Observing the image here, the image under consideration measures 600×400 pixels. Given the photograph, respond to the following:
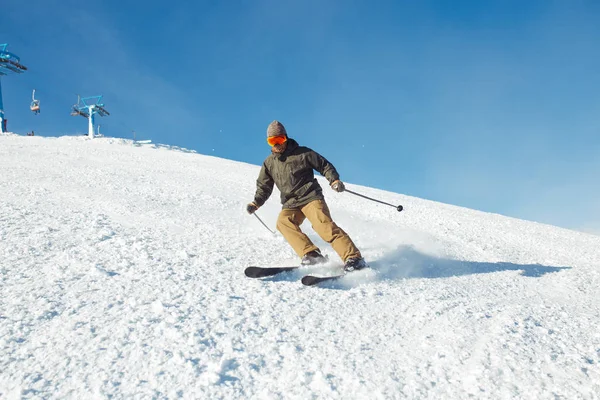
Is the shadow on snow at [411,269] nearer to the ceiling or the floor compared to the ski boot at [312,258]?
nearer to the floor

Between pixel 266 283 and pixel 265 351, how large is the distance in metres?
1.12

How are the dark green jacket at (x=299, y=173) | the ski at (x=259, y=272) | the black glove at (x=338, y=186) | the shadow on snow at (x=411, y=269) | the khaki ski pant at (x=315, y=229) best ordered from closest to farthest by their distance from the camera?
the ski at (x=259, y=272)
the shadow on snow at (x=411, y=269)
the khaki ski pant at (x=315, y=229)
the black glove at (x=338, y=186)
the dark green jacket at (x=299, y=173)

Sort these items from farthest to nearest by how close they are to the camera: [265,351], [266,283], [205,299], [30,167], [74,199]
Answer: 1. [30,167]
2. [74,199]
3. [266,283]
4. [205,299]
5. [265,351]

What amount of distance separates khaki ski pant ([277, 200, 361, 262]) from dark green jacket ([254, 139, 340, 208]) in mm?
102

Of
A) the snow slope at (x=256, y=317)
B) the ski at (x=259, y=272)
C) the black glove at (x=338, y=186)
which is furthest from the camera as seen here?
the black glove at (x=338, y=186)

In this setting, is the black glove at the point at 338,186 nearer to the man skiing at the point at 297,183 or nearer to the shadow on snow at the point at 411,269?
the man skiing at the point at 297,183

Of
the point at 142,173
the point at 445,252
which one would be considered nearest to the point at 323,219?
the point at 445,252

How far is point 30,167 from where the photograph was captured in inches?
336

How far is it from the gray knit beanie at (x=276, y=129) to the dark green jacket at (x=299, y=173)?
0.16 metres

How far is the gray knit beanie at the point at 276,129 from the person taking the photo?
4.18 meters

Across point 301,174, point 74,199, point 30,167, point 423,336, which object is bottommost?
point 423,336

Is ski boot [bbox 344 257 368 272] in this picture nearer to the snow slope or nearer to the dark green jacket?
the snow slope

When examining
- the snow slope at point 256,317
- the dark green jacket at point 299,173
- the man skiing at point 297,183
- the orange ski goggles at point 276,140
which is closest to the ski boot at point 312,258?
the man skiing at point 297,183

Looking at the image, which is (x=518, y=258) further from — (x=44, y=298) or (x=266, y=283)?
(x=44, y=298)
